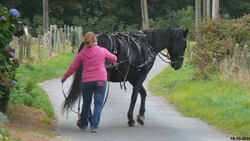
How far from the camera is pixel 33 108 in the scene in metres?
14.8

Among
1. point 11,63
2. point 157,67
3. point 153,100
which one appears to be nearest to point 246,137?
point 11,63

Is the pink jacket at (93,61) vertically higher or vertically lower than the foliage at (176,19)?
higher

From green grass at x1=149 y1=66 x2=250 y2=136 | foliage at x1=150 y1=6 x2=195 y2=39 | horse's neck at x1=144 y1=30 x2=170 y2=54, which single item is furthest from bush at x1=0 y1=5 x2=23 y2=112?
foliage at x1=150 y1=6 x2=195 y2=39

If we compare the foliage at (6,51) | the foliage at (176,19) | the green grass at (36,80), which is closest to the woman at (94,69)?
the foliage at (6,51)

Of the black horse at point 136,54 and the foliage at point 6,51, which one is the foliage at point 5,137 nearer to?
the foliage at point 6,51

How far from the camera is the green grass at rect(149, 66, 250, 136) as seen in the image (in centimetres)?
1378

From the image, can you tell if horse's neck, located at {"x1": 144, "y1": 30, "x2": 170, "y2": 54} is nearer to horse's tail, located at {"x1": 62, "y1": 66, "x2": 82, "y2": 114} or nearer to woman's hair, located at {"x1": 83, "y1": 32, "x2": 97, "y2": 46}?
horse's tail, located at {"x1": 62, "y1": 66, "x2": 82, "y2": 114}

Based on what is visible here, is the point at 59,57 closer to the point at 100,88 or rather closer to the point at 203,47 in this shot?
the point at 203,47

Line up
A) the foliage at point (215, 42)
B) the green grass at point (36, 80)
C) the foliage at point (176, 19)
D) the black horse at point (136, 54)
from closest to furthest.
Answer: the black horse at point (136, 54), the green grass at point (36, 80), the foliage at point (215, 42), the foliage at point (176, 19)

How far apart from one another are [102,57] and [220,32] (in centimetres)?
1128

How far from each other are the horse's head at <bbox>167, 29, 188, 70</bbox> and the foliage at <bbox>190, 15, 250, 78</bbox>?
22.5 ft

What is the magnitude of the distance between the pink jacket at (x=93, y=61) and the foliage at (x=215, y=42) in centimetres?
951

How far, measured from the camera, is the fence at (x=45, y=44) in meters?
29.5

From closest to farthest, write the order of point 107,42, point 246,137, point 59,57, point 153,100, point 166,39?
1. point 246,137
2. point 107,42
3. point 166,39
4. point 153,100
5. point 59,57
